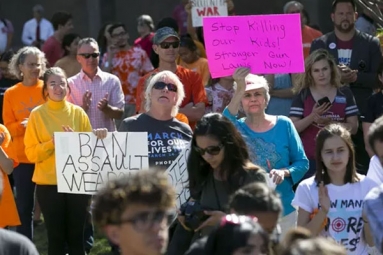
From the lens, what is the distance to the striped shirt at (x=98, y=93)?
370 inches

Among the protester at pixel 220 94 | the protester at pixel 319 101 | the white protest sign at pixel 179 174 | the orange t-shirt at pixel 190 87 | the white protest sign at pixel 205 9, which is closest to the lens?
the white protest sign at pixel 179 174

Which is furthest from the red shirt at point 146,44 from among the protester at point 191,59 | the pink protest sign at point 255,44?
the pink protest sign at point 255,44

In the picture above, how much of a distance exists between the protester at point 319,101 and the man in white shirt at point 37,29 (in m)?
8.37

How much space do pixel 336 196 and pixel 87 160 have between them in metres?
2.39

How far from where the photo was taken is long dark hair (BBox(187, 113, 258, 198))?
20.1 ft

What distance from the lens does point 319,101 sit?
28.6ft

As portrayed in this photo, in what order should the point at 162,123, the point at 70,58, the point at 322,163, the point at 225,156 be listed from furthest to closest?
1. the point at 70,58
2. the point at 162,123
3. the point at 322,163
4. the point at 225,156

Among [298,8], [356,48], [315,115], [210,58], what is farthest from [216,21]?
[298,8]

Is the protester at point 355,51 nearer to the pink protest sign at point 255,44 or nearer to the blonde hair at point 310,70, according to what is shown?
the blonde hair at point 310,70

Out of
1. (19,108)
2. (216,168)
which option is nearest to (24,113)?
(19,108)

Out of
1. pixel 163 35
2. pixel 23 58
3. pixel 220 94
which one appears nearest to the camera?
pixel 163 35

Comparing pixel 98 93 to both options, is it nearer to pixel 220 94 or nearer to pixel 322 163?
pixel 220 94

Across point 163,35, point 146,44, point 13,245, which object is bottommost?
point 13,245

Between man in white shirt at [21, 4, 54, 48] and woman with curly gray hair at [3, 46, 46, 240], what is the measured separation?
6.93 meters
